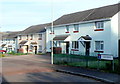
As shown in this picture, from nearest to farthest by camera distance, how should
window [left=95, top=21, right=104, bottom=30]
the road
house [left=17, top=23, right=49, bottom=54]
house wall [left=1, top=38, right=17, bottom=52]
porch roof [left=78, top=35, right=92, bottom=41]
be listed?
the road < window [left=95, top=21, right=104, bottom=30] < porch roof [left=78, top=35, right=92, bottom=41] < house [left=17, top=23, right=49, bottom=54] < house wall [left=1, top=38, right=17, bottom=52]

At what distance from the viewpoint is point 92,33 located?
25375 millimetres

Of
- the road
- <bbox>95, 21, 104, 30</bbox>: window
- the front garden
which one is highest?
<bbox>95, 21, 104, 30</bbox>: window

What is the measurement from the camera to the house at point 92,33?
2288 centimetres

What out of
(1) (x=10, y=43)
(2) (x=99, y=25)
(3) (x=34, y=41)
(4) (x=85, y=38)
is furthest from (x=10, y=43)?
(2) (x=99, y=25)

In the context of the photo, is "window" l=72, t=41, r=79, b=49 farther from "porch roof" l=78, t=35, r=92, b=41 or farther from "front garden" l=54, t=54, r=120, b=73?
"front garden" l=54, t=54, r=120, b=73

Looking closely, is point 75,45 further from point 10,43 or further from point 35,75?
point 10,43

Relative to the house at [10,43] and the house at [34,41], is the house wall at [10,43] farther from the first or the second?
the house at [34,41]

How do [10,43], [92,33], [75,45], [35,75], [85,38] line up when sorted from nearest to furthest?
[35,75] → [92,33] → [85,38] → [75,45] → [10,43]

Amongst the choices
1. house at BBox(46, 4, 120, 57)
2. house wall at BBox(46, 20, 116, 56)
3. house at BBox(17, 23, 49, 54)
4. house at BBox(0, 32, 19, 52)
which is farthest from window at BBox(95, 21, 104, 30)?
house at BBox(0, 32, 19, 52)

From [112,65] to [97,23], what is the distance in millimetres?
13623

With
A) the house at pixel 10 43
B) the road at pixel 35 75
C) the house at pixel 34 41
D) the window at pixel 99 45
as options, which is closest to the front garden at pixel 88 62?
the road at pixel 35 75

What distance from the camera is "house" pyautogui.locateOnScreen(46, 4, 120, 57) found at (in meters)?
22.9

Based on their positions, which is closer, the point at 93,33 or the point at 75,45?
the point at 93,33

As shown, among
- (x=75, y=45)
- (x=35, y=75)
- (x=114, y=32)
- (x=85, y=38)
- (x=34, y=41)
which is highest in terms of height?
(x=114, y=32)
